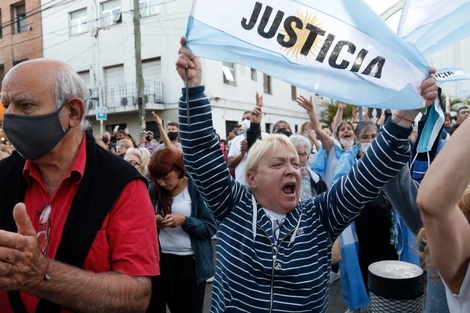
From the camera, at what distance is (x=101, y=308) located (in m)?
1.59

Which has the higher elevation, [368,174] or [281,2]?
[281,2]

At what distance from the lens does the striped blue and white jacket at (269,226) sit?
2068 mm

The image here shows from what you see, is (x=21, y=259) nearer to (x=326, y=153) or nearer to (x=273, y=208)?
(x=273, y=208)

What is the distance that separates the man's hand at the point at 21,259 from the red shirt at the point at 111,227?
0.28m

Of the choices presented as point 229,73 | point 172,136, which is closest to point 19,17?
point 229,73

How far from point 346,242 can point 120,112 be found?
63.4 ft

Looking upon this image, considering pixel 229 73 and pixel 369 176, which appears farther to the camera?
pixel 229 73

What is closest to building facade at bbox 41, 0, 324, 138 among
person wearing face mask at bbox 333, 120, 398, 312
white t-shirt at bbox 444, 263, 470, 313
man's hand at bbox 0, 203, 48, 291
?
person wearing face mask at bbox 333, 120, 398, 312

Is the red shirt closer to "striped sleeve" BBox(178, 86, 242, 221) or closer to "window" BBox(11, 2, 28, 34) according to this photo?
"striped sleeve" BBox(178, 86, 242, 221)

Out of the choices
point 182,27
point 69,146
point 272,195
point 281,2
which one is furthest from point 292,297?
point 182,27

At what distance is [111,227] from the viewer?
175 cm

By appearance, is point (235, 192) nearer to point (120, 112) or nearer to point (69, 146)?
point (69, 146)

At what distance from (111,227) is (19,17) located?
93.9 ft

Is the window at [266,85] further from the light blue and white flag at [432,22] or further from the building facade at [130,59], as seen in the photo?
the light blue and white flag at [432,22]
